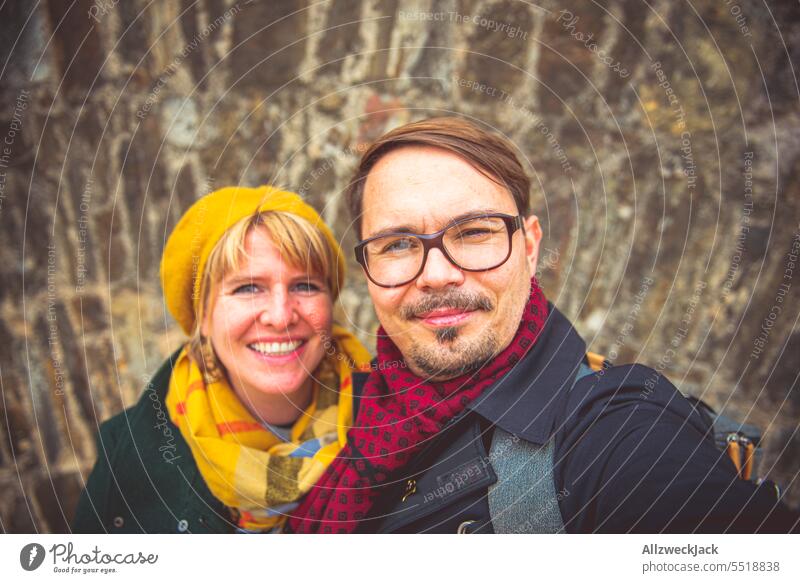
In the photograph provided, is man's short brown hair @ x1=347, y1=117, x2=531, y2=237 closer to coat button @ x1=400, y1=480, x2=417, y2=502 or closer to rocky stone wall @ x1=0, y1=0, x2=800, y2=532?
coat button @ x1=400, y1=480, x2=417, y2=502

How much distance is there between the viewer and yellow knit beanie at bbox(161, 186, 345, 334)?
1617mm

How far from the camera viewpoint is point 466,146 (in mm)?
1357

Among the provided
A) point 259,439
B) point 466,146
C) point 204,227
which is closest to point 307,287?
point 204,227

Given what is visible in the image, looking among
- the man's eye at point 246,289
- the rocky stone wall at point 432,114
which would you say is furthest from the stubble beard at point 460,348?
the rocky stone wall at point 432,114

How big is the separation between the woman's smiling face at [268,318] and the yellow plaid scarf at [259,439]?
0.10 meters

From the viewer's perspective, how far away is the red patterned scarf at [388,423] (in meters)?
1.30

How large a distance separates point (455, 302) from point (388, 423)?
1.09 feet

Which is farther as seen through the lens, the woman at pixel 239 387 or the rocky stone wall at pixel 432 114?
the rocky stone wall at pixel 432 114

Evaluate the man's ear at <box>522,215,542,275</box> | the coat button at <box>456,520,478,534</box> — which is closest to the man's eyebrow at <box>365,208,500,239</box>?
the man's ear at <box>522,215,542,275</box>

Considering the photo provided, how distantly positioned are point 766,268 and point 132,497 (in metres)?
2.43

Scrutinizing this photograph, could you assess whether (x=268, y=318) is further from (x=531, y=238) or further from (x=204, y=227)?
(x=531, y=238)

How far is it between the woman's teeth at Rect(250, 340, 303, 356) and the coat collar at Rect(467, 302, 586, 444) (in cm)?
58

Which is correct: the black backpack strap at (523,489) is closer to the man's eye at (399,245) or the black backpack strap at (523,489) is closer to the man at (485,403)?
the man at (485,403)

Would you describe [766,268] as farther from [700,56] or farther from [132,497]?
[132,497]
